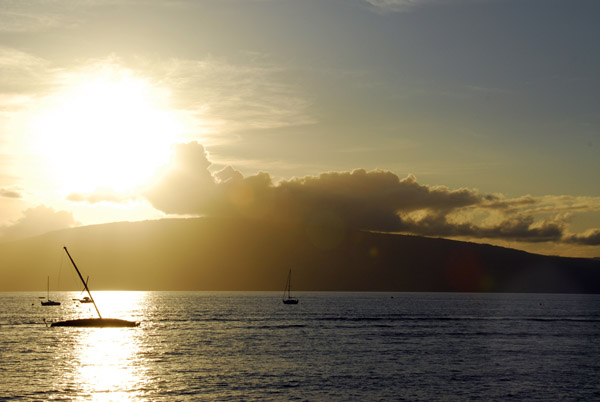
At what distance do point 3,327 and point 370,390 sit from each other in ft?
473

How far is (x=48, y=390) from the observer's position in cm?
8238

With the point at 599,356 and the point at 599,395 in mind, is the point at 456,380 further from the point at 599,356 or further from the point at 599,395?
the point at 599,356

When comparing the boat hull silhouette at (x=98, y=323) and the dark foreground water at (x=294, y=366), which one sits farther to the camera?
the boat hull silhouette at (x=98, y=323)

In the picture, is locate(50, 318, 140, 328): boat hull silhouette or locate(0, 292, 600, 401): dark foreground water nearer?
locate(0, 292, 600, 401): dark foreground water

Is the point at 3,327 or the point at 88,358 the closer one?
the point at 88,358

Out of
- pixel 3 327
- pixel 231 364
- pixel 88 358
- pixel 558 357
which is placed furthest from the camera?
pixel 3 327

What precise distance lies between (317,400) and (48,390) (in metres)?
33.2

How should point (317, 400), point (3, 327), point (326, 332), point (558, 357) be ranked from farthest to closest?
point (3, 327) < point (326, 332) < point (558, 357) < point (317, 400)

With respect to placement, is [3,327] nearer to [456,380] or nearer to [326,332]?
[326,332]

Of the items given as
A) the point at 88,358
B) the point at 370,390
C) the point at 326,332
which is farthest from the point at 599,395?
the point at 326,332

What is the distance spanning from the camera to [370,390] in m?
84.6

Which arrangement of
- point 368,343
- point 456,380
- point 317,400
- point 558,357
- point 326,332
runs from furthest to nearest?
point 326,332
point 368,343
point 558,357
point 456,380
point 317,400

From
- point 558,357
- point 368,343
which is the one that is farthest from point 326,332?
point 558,357

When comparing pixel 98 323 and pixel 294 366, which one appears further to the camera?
pixel 98 323
